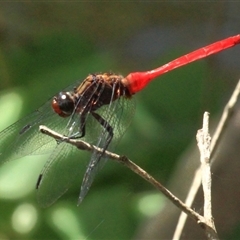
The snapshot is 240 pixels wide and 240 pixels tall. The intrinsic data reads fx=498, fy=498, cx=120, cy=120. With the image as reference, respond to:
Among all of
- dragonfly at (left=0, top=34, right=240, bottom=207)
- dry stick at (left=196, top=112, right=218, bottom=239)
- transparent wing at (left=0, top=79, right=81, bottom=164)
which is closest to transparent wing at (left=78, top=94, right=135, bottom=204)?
dragonfly at (left=0, top=34, right=240, bottom=207)

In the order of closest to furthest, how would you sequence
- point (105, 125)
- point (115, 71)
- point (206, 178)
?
point (206, 178) → point (105, 125) → point (115, 71)

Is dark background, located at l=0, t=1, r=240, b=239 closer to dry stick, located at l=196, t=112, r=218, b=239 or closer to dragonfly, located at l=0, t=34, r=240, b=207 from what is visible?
dragonfly, located at l=0, t=34, r=240, b=207

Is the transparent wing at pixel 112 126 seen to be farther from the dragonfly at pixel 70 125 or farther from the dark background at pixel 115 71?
the dark background at pixel 115 71

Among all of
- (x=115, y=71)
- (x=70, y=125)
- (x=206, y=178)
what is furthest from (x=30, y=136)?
(x=115, y=71)

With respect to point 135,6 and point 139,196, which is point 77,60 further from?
point 135,6

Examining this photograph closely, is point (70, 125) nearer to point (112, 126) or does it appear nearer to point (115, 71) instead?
point (112, 126)

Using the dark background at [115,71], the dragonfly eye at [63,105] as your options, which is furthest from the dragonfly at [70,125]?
the dark background at [115,71]

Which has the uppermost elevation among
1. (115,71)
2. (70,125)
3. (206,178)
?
(115,71)
